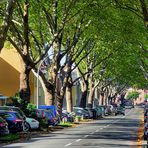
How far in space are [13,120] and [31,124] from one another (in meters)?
4.15

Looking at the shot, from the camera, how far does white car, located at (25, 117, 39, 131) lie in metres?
34.7

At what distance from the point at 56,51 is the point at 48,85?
310cm

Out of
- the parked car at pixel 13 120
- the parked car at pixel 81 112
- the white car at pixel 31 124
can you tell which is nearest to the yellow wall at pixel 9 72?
the parked car at pixel 81 112

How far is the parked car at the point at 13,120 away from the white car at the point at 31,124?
8.93 ft

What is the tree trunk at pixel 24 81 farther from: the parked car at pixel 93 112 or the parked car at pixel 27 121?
the parked car at pixel 93 112

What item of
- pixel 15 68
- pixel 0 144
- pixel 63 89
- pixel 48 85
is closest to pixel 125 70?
pixel 15 68

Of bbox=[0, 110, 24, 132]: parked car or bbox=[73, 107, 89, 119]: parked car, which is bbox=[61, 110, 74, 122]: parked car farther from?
bbox=[0, 110, 24, 132]: parked car

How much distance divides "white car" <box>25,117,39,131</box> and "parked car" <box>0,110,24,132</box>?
272 cm

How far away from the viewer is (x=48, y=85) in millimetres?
42906

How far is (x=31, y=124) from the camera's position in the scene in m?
35.2

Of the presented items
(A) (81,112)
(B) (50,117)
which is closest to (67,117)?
(B) (50,117)

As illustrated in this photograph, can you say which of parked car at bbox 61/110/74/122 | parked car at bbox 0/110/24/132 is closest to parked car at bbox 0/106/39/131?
parked car at bbox 0/110/24/132

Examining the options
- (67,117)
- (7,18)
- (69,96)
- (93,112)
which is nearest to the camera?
(7,18)

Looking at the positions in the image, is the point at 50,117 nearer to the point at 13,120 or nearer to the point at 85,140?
the point at 13,120
